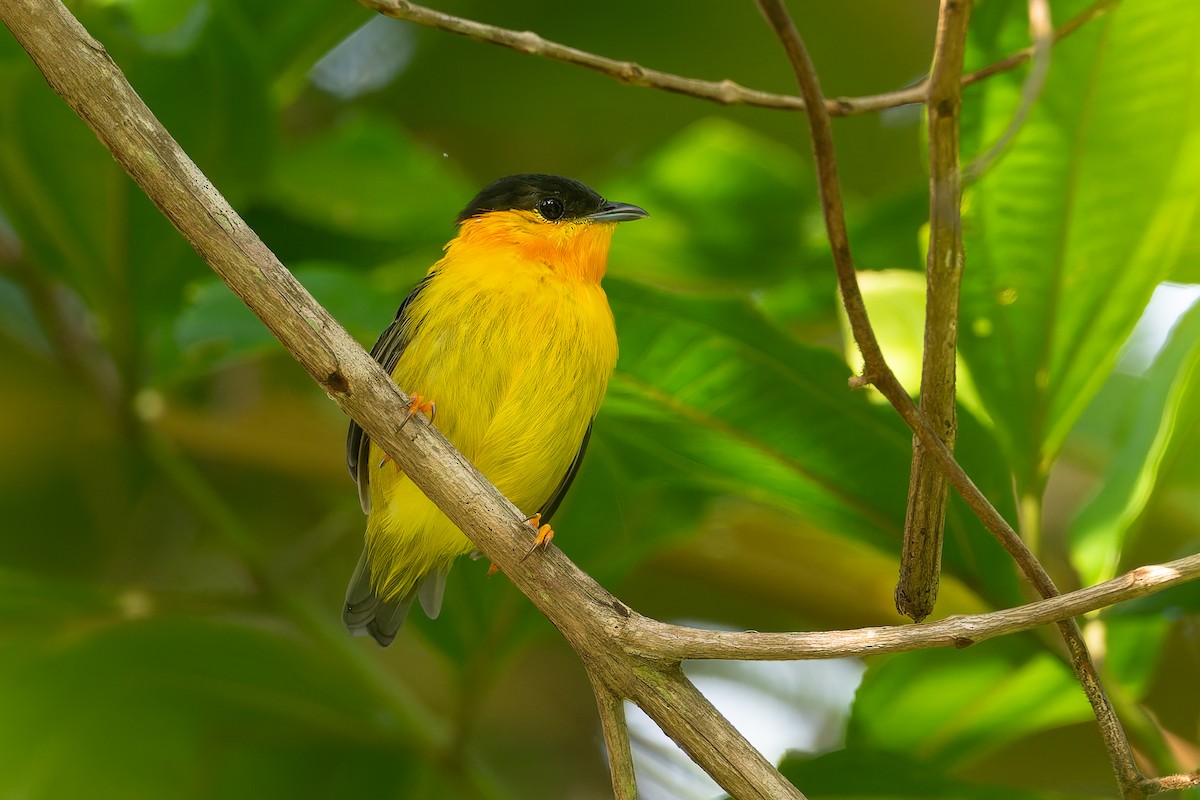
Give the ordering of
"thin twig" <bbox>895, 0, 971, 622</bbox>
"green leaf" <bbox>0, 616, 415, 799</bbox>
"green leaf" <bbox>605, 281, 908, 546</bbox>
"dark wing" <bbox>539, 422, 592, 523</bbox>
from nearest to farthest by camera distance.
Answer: "thin twig" <bbox>895, 0, 971, 622</bbox>
"green leaf" <bbox>605, 281, 908, 546</bbox>
"green leaf" <bbox>0, 616, 415, 799</bbox>
"dark wing" <bbox>539, 422, 592, 523</bbox>

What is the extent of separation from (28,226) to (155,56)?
0.54 m

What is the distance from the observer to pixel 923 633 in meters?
1.38

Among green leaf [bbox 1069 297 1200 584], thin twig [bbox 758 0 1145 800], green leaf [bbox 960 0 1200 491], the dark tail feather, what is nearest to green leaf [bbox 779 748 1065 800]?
green leaf [bbox 1069 297 1200 584]

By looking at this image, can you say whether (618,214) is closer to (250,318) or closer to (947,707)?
(250,318)

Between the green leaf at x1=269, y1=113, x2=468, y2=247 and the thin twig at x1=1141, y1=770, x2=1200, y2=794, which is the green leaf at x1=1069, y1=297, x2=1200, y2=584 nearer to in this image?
the thin twig at x1=1141, y1=770, x2=1200, y2=794

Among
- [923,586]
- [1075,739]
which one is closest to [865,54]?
[1075,739]

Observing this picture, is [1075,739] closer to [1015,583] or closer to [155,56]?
[1015,583]

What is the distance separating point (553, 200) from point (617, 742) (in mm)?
1775

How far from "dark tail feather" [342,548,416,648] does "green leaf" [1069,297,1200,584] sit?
157 centimetres

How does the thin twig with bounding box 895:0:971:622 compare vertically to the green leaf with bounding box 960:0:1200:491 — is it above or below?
below

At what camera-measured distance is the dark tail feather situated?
293 centimetres

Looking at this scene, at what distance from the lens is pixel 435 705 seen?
3979mm

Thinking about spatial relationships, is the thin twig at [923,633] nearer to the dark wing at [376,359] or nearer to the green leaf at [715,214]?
the dark wing at [376,359]

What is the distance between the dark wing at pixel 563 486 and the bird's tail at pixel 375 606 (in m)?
0.29
